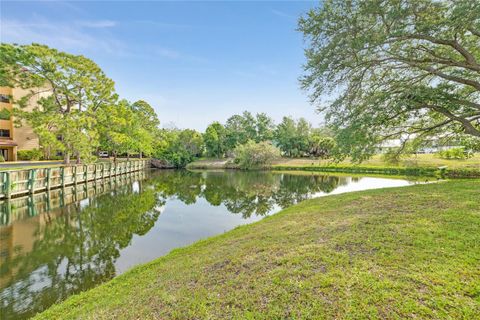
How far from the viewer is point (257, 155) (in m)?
44.7

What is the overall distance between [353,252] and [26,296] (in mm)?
7304

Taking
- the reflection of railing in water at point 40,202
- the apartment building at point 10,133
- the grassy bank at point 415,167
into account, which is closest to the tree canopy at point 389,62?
the grassy bank at point 415,167

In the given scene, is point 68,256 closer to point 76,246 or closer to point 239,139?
point 76,246

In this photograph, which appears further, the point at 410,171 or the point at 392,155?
the point at 410,171

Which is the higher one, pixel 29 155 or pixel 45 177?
pixel 29 155

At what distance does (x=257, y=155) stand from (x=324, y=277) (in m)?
41.2

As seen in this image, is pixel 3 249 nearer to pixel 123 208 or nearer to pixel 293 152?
pixel 123 208

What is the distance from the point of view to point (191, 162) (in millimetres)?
52125

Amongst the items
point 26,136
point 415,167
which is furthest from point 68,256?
point 415,167

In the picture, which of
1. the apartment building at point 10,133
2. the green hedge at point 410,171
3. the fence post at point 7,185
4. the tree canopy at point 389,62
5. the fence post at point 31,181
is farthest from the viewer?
the apartment building at point 10,133

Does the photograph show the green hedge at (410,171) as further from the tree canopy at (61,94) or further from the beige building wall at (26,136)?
the beige building wall at (26,136)

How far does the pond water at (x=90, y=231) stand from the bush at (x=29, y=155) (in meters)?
19.9

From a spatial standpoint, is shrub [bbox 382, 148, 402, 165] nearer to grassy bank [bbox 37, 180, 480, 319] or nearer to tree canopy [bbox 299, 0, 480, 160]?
tree canopy [bbox 299, 0, 480, 160]

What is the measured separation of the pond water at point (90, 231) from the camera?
605cm
